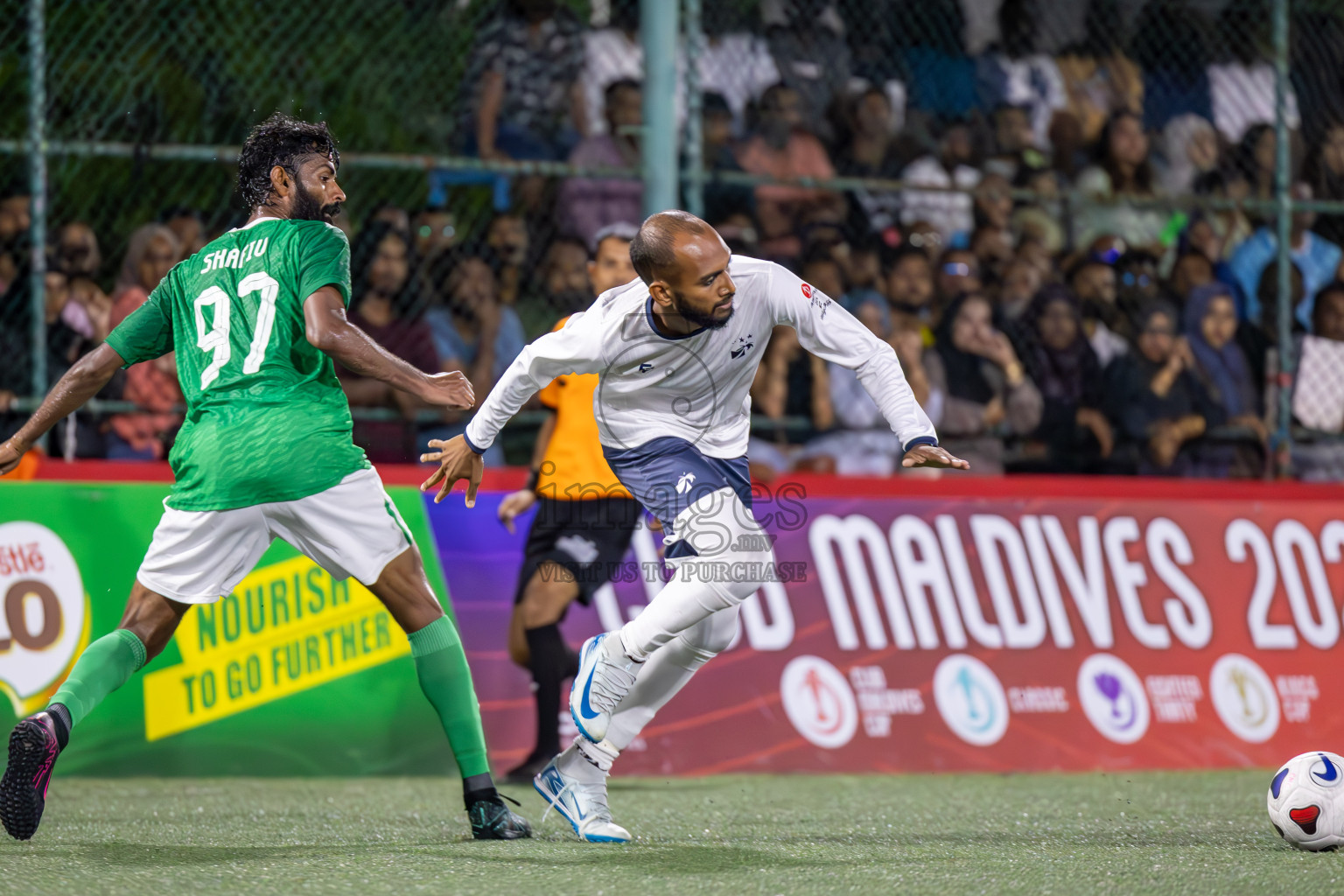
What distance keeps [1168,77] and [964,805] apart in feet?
18.4

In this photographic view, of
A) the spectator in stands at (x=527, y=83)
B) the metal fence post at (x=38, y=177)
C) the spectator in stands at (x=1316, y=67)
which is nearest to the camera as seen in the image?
the metal fence post at (x=38, y=177)

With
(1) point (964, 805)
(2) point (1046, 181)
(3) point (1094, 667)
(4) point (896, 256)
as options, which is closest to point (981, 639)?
(3) point (1094, 667)

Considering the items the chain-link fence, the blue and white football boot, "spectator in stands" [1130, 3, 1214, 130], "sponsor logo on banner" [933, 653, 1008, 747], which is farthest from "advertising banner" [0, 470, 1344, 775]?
"spectator in stands" [1130, 3, 1214, 130]

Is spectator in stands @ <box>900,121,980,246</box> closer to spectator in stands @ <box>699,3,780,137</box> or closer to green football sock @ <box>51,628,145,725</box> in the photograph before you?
spectator in stands @ <box>699,3,780,137</box>

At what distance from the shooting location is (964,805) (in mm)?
5586

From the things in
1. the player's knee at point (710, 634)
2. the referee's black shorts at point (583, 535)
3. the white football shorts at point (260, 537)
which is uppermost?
the white football shorts at point (260, 537)

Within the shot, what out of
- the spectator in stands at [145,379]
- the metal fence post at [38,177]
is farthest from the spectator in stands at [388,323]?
the metal fence post at [38,177]

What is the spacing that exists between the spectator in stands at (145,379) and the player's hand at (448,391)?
10.7 feet

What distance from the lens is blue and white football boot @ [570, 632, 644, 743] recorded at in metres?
4.42

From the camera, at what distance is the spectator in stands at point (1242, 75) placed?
9164 millimetres

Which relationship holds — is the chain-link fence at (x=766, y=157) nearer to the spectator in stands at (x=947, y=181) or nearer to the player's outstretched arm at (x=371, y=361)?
the spectator in stands at (x=947, y=181)

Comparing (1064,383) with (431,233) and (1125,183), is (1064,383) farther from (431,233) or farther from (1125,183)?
(431,233)

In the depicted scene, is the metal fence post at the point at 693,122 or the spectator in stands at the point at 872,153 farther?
the spectator in stands at the point at 872,153

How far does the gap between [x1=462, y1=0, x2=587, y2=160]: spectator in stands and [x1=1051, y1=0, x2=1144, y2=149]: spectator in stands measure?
3.03 metres
